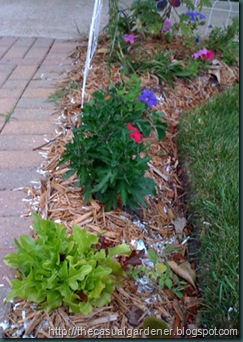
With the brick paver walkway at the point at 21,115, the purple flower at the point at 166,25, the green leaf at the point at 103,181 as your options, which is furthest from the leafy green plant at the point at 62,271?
the purple flower at the point at 166,25

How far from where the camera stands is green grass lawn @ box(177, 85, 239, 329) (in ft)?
4.51

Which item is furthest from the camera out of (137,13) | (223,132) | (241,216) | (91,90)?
(137,13)

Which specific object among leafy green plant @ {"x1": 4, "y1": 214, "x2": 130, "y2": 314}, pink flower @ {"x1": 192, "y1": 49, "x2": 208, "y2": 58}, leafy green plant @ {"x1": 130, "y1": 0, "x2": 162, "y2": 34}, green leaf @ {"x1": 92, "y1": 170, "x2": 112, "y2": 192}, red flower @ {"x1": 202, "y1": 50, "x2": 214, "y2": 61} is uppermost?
leafy green plant @ {"x1": 130, "y1": 0, "x2": 162, "y2": 34}

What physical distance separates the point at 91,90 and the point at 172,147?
1.92 feet

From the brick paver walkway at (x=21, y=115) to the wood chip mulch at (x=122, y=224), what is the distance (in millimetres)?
60

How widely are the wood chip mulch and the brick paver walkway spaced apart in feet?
0.20

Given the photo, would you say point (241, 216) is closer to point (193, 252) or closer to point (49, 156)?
point (193, 252)

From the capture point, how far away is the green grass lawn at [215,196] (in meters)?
1.38

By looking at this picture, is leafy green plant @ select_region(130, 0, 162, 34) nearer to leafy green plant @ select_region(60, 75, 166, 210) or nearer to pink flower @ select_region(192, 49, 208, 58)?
pink flower @ select_region(192, 49, 208, 58)

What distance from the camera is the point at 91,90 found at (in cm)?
245

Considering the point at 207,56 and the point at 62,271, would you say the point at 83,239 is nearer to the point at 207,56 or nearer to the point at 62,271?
the point at 62,271

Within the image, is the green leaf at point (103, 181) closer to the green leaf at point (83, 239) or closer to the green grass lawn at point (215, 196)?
the green leaf at point (83, 239)

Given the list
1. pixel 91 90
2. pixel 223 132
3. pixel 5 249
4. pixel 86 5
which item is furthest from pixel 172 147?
pixel 86 5

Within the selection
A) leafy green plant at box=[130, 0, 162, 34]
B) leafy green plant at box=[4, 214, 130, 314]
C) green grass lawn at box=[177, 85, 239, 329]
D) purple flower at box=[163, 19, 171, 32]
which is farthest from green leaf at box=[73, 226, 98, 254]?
purple flower at box=[163, 19, 171, 32]
